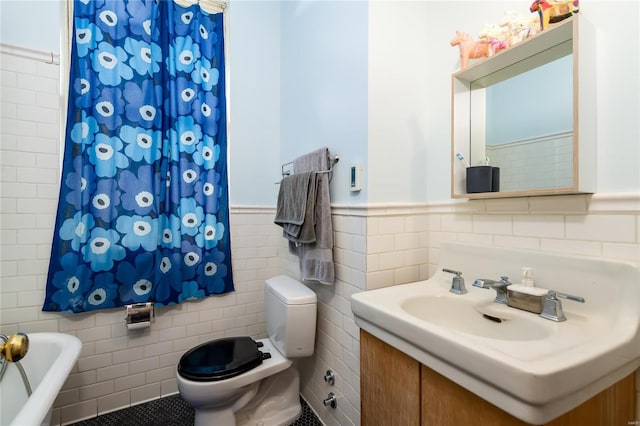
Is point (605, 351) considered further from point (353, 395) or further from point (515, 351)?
point (353, 395)

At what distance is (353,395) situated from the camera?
4.24 ft

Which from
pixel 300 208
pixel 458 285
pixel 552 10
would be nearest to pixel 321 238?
pixel 300 208

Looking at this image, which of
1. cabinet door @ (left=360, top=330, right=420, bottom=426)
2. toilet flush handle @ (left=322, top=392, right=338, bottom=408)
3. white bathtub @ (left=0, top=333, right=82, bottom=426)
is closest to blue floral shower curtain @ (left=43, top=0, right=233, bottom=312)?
white bathtub @ (left=0, top=333, right=82, bottom=426)

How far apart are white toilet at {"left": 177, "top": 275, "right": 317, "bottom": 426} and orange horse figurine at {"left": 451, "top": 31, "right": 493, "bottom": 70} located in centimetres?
129

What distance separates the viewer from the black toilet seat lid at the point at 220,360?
135 centimetres

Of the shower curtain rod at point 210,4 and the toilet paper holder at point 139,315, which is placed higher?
the shower curtain rod at point 210,4

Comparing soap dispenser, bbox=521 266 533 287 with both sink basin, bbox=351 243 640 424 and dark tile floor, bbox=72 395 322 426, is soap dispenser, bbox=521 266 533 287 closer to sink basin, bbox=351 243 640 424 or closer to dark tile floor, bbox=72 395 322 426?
sink basin, bbox=351 243 640 424

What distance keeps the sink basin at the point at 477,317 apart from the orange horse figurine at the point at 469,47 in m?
0.93

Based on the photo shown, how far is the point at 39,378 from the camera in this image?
1.29 meters

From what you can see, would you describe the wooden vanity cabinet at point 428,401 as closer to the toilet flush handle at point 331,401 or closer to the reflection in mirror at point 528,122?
the toilet flush handle at point 331,401

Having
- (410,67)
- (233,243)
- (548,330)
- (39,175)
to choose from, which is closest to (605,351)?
(548,330)

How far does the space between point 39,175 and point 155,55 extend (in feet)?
3.04

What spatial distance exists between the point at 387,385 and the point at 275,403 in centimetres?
101

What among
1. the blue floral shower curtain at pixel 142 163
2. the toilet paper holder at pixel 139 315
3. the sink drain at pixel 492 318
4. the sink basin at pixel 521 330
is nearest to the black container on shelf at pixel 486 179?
the sink basin at pixel 521 330
